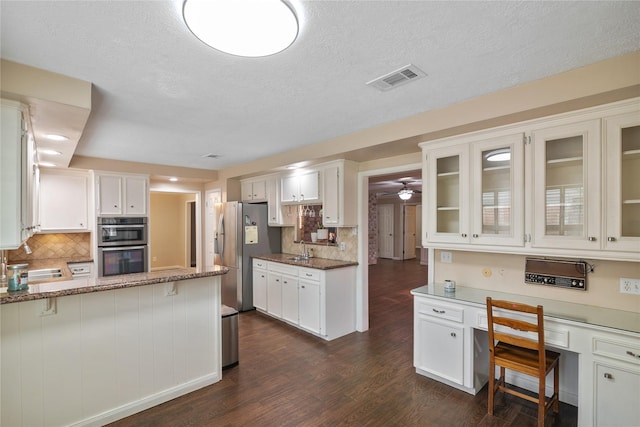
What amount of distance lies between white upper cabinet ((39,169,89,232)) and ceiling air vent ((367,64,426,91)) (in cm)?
496

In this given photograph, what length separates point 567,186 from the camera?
2342 mm

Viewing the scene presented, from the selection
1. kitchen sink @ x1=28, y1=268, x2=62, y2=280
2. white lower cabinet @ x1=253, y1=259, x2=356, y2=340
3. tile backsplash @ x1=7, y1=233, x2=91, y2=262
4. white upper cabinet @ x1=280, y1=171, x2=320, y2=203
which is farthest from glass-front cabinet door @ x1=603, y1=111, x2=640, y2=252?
tile backsplash @ x1=7, y1=233, x2=91, y2=262

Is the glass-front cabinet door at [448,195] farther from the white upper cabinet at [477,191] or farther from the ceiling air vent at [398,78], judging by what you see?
the ceiling air vent at [398,78]

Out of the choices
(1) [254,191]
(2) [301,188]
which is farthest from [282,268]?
(1) [254,191]

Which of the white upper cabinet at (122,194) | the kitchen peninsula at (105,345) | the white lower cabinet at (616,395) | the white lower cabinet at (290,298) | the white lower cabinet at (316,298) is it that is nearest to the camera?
the white lower cabinet at (616,395)

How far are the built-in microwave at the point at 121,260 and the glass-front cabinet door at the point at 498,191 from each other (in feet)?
16.8

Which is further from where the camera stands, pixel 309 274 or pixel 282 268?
pixel 282 268

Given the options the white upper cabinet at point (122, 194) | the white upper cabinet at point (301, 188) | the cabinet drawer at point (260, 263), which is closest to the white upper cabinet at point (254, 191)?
the white upper cabinet at point (301, 188)

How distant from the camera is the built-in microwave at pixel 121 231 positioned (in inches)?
192

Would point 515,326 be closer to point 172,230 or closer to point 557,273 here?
point 557,273

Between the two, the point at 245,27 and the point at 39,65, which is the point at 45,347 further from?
the point at 245,27

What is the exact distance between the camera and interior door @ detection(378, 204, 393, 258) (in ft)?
38.2

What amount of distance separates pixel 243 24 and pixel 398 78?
114 centimetres

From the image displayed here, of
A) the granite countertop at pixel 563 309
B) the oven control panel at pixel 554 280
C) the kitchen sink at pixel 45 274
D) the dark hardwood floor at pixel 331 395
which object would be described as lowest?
the dark hardwood floor at pixel 331 395
